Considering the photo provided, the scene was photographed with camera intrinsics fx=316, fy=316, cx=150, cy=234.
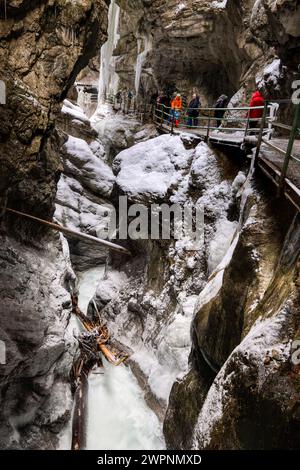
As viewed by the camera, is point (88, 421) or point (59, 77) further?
point (88, 421)

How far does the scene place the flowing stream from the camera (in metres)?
7.25

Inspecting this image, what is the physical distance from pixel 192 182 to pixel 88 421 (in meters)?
6.83

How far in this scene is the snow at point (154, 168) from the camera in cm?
968

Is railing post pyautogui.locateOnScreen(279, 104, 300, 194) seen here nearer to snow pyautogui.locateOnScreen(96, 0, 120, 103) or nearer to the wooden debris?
the wooden debris

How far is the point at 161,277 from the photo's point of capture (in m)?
9.46

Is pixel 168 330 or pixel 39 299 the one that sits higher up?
pixel 39 299

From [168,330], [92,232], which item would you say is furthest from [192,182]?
[92,232]

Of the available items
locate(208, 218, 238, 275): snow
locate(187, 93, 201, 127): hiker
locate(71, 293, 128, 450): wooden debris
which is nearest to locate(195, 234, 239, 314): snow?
locate(208, 218, 238, 275): snow

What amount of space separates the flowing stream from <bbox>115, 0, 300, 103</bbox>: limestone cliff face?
30.2 ft

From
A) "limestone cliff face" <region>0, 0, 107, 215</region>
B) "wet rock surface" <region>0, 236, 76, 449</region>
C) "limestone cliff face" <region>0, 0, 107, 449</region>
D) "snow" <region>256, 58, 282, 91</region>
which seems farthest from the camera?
"snow" <region>256, 58, 282, 91</region>

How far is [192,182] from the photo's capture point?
29.9 feet
